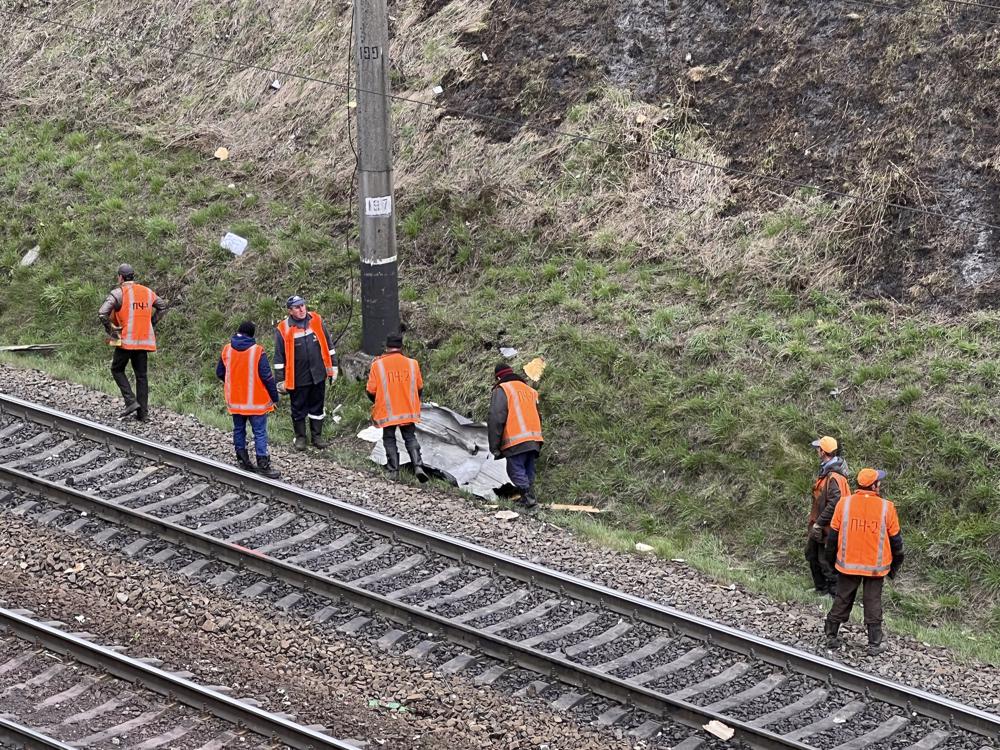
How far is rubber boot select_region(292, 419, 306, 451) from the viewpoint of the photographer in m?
13.3

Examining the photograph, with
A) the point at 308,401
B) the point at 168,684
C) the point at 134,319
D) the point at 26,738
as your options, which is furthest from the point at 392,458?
the point at 26,738

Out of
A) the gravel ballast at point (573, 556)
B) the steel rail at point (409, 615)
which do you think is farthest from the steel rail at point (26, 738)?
the gravel ballast at point (573, 556)

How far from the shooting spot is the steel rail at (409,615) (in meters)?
8.93

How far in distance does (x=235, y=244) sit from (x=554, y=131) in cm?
433

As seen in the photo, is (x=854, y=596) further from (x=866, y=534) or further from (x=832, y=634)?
(x=866, y=534)

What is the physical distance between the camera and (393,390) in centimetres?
1252

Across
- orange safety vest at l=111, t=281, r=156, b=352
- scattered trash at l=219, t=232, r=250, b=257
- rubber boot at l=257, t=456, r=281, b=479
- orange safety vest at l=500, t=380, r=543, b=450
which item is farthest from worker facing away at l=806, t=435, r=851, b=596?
scattered trash at l=219, t=232, r=250, b=257

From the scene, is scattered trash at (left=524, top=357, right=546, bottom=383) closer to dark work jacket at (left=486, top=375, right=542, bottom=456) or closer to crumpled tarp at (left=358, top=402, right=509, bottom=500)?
crumpled tarp at (left=358, top=402, right=509, bottom=500)

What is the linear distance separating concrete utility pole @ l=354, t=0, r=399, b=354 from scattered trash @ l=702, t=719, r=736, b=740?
6.69 metres

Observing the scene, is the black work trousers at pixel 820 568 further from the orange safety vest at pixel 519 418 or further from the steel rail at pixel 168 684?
the steel rail at pixel 168 684

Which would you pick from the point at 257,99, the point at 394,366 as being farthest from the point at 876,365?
the point at 257,99

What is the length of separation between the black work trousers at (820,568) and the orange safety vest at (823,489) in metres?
0.19

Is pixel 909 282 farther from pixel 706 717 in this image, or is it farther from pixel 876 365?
pixel 706 717

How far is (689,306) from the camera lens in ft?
45.6
